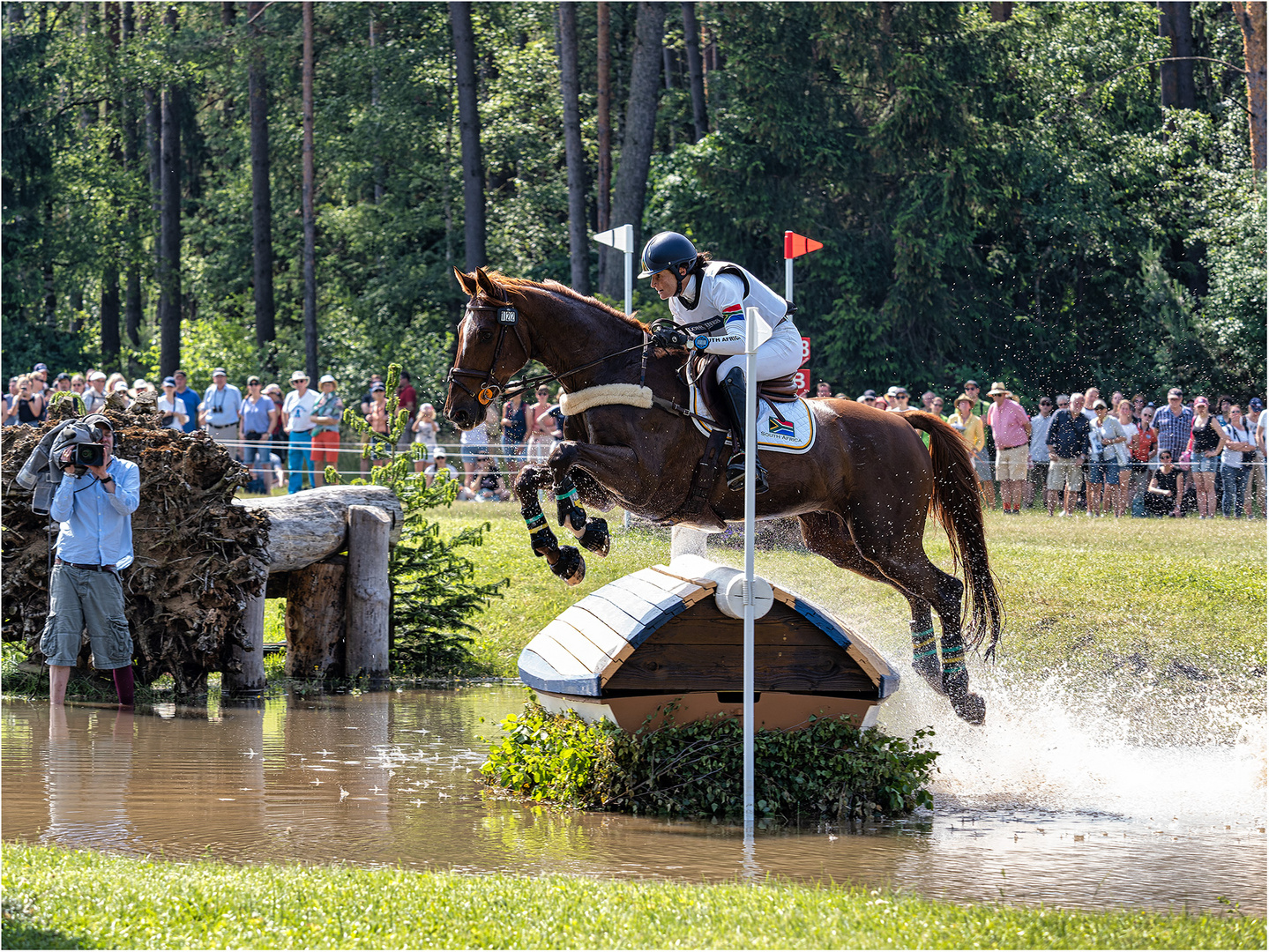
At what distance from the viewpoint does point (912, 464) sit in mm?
8594

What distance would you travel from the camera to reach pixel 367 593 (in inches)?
456

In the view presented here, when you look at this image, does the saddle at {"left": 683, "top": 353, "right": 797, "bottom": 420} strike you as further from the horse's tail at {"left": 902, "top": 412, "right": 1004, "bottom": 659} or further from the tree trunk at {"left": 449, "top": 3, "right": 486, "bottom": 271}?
the tree trunk at {"left": 449, "top": 3, "right": 486, "bottom": 271}

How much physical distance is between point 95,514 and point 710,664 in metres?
4.71

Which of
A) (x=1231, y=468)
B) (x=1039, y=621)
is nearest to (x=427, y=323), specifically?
(x=1231, y=468)

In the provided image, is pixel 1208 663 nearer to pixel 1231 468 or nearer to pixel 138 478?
pixel 1231 468

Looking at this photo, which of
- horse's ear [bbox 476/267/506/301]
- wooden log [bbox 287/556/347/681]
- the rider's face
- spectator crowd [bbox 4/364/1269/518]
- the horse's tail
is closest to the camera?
horse's ear [bbox 476/267/506/301]

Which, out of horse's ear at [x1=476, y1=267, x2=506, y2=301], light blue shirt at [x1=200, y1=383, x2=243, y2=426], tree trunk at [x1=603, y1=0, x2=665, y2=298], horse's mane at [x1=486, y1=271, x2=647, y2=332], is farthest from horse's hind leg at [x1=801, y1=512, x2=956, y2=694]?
tree trunk at [x1=603, y1=0, x2=665, y2=298]

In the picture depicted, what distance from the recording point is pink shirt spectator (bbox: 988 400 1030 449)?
693 inches

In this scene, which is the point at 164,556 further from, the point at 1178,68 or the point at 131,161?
the point at 131,161

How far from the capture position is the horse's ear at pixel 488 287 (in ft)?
24.1

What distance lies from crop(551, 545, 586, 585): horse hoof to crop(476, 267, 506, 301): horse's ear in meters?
1.40

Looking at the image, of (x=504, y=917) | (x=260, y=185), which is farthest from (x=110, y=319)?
(x=504, y=917)

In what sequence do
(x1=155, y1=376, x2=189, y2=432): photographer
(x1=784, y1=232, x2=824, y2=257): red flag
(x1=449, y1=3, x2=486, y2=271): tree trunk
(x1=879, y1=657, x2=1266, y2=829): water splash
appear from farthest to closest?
(x1=449, y1=3, x2=486, y2=271): tree trunk
(x1=155, y1=376, x2=189, y2=432): photographer
(x1=784, y1=232, x2=824, y2=257): red flag
(x1=879, y1=657, x2=1266, y2=829): water splash

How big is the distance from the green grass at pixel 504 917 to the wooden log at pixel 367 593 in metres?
6.28
